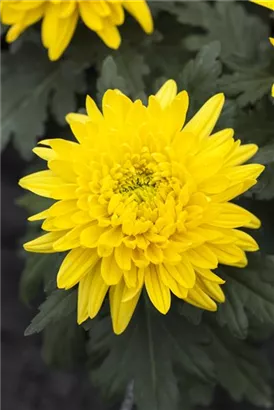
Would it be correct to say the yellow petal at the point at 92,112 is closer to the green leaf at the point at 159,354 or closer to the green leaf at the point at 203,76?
the green leaf at the point at 203,76

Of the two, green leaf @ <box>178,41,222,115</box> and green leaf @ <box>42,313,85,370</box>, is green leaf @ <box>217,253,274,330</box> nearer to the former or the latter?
green leaf @ <box>178,41,222,115</box>

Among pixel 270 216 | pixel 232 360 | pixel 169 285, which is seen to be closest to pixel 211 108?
pixel 169 285

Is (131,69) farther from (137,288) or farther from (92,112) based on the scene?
(137,288)

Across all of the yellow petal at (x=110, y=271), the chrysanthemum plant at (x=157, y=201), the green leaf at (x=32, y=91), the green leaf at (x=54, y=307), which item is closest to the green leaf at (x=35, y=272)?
the chrysanthemum plant at (x=157, y=201)

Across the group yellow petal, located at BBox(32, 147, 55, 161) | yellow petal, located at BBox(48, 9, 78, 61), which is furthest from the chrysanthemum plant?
yellow petal, located at BBox(48, 9, 78, 61)

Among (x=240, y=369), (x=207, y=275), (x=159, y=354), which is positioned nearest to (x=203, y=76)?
(x=207, y=275)
